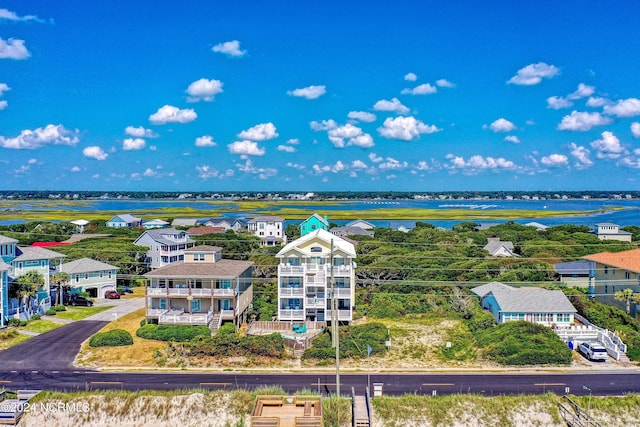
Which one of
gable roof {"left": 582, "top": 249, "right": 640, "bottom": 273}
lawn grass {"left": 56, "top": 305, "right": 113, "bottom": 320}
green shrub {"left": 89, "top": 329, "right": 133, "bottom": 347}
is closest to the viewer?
green shrub {"left": 89, "top": 329, "right": 133, "bottom": 347}

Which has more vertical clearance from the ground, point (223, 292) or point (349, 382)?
point (223, 292)

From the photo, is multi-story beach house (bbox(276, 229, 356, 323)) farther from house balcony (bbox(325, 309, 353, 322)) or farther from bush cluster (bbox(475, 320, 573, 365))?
bush cluster (bbox(475, 320, 573, 365))

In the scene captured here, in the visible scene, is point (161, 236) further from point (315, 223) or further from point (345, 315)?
point (345, 315)

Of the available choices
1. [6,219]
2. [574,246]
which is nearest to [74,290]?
[574,246]

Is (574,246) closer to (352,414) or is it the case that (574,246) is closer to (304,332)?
(304,332)

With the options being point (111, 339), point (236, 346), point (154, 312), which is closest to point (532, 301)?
point (236, 346)

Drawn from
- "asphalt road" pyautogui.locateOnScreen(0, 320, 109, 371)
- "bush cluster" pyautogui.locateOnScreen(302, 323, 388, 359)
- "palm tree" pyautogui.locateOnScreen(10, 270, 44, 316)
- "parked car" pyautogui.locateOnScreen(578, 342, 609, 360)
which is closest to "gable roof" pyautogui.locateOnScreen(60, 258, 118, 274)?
"palm tree" pyautogui.locateOnScreen(10, 270, 44, 316)

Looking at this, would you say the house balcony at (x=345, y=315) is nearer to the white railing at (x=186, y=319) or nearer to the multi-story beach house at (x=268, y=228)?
the white railing at (x=186, y=319)
